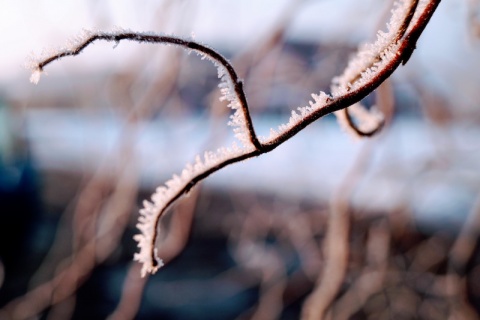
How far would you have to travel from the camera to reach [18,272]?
177 inches

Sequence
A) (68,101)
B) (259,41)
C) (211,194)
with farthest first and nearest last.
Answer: (68,101) < (211,194) < (259,41)

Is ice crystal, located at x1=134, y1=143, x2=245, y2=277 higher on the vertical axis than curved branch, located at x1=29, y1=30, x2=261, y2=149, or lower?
lower

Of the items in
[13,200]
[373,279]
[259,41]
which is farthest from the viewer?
[13,200]

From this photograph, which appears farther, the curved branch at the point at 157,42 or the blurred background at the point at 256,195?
the blurred background at the point at 256,195

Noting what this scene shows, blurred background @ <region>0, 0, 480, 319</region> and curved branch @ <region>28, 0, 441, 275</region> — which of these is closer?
curved branch @ <region>28, 0, 441, 275</region>

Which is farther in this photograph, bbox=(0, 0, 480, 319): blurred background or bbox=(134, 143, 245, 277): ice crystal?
bbox=(0, 0, 480, 319): blurred background

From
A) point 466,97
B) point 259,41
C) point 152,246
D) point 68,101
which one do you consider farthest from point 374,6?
point 68,101

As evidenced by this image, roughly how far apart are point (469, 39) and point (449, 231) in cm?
364

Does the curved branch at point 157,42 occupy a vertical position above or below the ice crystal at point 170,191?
above

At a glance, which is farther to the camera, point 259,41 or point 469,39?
point 259,41

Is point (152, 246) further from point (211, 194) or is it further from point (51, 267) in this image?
point (211, 194)

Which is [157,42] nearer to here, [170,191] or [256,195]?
[170,191]

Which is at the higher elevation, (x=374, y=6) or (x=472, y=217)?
(x=374, y=6)

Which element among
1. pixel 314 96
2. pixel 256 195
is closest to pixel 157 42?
pixel 314 96
